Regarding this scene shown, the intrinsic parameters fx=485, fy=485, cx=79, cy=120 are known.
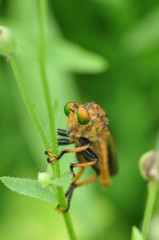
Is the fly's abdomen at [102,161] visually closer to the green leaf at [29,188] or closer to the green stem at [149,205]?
the green stem at [149,205]

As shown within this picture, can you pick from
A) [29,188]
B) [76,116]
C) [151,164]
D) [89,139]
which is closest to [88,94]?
[89,139]

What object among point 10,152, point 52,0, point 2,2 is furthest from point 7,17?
point 10,152

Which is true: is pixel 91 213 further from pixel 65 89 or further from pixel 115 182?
pixel 65 89

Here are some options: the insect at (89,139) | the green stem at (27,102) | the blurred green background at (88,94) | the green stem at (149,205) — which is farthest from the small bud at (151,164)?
the blurred green background at (88,94)

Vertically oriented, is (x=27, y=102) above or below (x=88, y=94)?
above

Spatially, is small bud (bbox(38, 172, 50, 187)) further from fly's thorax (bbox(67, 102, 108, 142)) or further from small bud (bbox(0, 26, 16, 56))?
fly's thorax (bbox(67, 102, 108, 142))

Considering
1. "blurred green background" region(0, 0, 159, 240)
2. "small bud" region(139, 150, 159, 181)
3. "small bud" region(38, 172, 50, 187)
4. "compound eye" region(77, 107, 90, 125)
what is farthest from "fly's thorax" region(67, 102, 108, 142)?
"blurred green background" region(0, 0, 159, 240)

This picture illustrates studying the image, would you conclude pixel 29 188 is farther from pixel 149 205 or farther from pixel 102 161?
pixel 102 161
